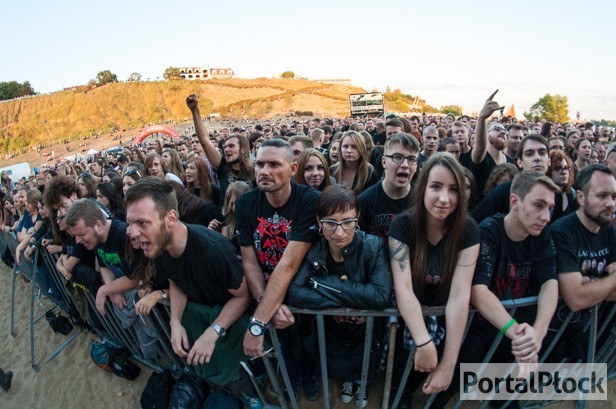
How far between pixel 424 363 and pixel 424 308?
1.09ft

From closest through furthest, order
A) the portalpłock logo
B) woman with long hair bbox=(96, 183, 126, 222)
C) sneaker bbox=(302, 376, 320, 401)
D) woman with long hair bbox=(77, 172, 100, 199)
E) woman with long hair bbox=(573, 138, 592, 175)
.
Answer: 1. the portalpłock logo
2. sneaker bbox=(302, 376, 320, 401)
3. woman with long hair bbox=(96, 183, 126, 222)
4. woman with long hair bbox=(573, 138, 592, 175)
5. woman with long hair bbox=(77, 172, 100, 199)

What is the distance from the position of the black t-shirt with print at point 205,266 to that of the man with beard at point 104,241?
858 mm

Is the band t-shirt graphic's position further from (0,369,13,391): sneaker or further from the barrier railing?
(0,369,13,391): sneaker

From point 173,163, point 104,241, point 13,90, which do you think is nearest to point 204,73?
point 13,90

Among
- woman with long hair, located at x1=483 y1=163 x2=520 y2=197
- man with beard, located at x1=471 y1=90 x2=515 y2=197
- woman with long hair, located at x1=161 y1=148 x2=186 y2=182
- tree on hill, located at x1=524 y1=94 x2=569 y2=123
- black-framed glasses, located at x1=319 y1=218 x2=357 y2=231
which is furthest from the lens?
tree on hill, located at x1=524 y1=94 x2=569 y2=123

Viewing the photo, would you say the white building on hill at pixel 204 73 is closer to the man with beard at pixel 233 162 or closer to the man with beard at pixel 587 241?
the man with beard at pixel 233 162

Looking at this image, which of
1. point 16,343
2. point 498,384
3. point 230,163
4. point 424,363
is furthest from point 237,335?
point 16,343

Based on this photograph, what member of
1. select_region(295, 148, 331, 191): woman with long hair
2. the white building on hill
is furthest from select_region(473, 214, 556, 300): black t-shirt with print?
the white building on hill

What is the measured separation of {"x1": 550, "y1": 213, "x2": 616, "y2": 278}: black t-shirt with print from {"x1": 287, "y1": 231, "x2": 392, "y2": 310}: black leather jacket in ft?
4.20

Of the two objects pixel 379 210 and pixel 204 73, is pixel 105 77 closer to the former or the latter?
pixel 204 73

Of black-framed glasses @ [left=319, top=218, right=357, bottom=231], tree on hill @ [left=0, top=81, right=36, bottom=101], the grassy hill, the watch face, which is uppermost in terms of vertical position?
tree on hill @ [left=0, top=81, right=36, bottom=101]

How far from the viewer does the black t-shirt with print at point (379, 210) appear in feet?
10.1

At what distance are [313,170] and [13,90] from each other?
14346 cm

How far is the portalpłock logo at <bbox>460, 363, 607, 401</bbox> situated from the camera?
2426 millimetres
